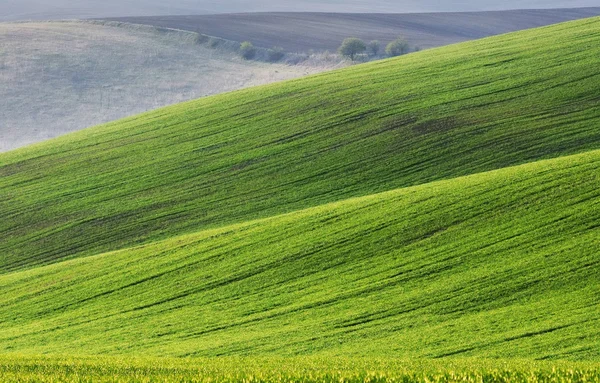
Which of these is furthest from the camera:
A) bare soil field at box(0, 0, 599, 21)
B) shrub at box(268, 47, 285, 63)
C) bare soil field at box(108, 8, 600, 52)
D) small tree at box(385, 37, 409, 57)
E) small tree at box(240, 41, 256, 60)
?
bare soil field at box(0, 0, 599, 21)

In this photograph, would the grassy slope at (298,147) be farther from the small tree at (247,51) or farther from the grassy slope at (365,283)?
the small tree at (247,51)

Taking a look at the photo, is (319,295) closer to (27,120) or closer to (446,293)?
(446,293)

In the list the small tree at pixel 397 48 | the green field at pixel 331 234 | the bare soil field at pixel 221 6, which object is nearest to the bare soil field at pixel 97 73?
the bare soil field at pixel 221 6

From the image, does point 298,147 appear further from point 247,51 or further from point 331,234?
point 247,51

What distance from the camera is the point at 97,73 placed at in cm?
9681

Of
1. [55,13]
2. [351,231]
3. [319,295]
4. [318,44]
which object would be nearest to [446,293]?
[319,295]

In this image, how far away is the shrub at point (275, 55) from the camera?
105438mm

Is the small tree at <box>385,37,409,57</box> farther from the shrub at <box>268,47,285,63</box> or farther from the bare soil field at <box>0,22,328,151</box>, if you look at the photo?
the shrub at <box>268,47,285,63</box>

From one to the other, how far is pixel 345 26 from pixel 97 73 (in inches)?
1664

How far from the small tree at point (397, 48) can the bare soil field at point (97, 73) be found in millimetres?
13340

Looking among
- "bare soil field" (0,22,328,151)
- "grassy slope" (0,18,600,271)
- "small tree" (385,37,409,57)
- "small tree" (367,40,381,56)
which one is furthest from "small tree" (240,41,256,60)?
"grassy slope" (0,18,600,271)

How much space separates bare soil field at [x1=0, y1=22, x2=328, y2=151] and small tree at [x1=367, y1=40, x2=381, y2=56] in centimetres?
1349

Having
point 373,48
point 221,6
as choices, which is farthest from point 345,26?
point 221,6

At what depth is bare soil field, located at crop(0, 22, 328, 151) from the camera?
87.1 meters
